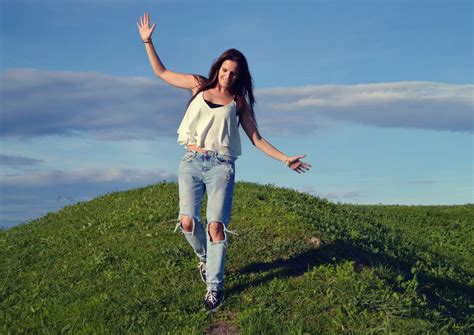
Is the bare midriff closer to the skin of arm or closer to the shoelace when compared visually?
the skin of arm

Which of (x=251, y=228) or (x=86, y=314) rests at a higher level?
(x=251, y=228)

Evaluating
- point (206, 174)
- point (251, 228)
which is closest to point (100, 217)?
point (251, 228)

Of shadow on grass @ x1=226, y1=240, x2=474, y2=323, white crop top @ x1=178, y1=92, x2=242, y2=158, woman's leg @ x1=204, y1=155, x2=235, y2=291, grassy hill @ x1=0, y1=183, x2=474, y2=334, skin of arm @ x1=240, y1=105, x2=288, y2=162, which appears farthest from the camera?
shadow on grass @ x1=226, y1=240, x2=474, y2=323

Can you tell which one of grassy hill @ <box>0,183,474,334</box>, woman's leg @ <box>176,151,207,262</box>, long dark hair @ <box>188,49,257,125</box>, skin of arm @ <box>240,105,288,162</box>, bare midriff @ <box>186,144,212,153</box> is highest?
long dark hair @ <box>188,49,257,125</box>

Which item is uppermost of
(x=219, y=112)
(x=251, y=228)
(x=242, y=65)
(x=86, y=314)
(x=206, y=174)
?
(x=242, y=65)

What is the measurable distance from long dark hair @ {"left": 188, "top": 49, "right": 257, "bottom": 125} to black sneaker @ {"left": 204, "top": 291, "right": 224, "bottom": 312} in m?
3.04

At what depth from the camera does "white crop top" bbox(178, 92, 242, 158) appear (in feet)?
32.9

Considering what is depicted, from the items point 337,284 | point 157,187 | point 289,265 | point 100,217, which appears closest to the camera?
point 337,284

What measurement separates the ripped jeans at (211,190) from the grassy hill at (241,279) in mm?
923

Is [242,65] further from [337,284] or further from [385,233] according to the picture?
[385,233]

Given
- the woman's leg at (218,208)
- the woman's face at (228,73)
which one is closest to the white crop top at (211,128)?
the woman's leg at (218,208)

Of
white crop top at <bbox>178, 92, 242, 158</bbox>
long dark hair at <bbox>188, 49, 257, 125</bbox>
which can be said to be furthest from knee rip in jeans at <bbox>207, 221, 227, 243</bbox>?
long dark hair at <bbox>188, 49, 257, 125</bbox>

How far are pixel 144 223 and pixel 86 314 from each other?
6259 millimetres

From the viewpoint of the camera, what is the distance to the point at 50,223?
21.5 metres
